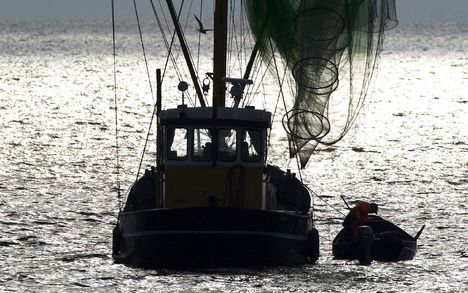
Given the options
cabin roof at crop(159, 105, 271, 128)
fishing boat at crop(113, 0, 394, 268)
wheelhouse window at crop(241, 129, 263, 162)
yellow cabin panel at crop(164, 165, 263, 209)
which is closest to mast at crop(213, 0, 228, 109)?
fishing boat at crop(113, 0, 394, 268)

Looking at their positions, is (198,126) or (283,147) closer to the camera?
(198,126)

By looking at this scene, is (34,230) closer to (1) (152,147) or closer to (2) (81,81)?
(1) (152,147)

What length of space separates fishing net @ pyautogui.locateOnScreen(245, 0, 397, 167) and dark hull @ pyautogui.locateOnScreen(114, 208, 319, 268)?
2866 mm

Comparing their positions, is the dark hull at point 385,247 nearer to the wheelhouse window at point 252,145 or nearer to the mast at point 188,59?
the wheelhouse window at point 252,145

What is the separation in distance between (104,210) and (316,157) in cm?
2402

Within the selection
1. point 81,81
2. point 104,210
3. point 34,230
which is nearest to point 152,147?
point 104,210

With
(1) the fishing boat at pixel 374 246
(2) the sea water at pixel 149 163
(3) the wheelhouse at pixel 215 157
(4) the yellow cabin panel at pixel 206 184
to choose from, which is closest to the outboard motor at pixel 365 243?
(1) the fishing boat at pixel 374 246

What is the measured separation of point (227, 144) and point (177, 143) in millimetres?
1447

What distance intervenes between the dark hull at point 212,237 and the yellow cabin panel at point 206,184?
137 centimetres

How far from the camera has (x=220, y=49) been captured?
43906mm

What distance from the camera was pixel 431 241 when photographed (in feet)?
161

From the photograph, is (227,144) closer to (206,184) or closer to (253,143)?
(253,143)

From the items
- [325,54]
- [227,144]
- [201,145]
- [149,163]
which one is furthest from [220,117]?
[149,163]

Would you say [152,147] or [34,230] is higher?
[152,147]
